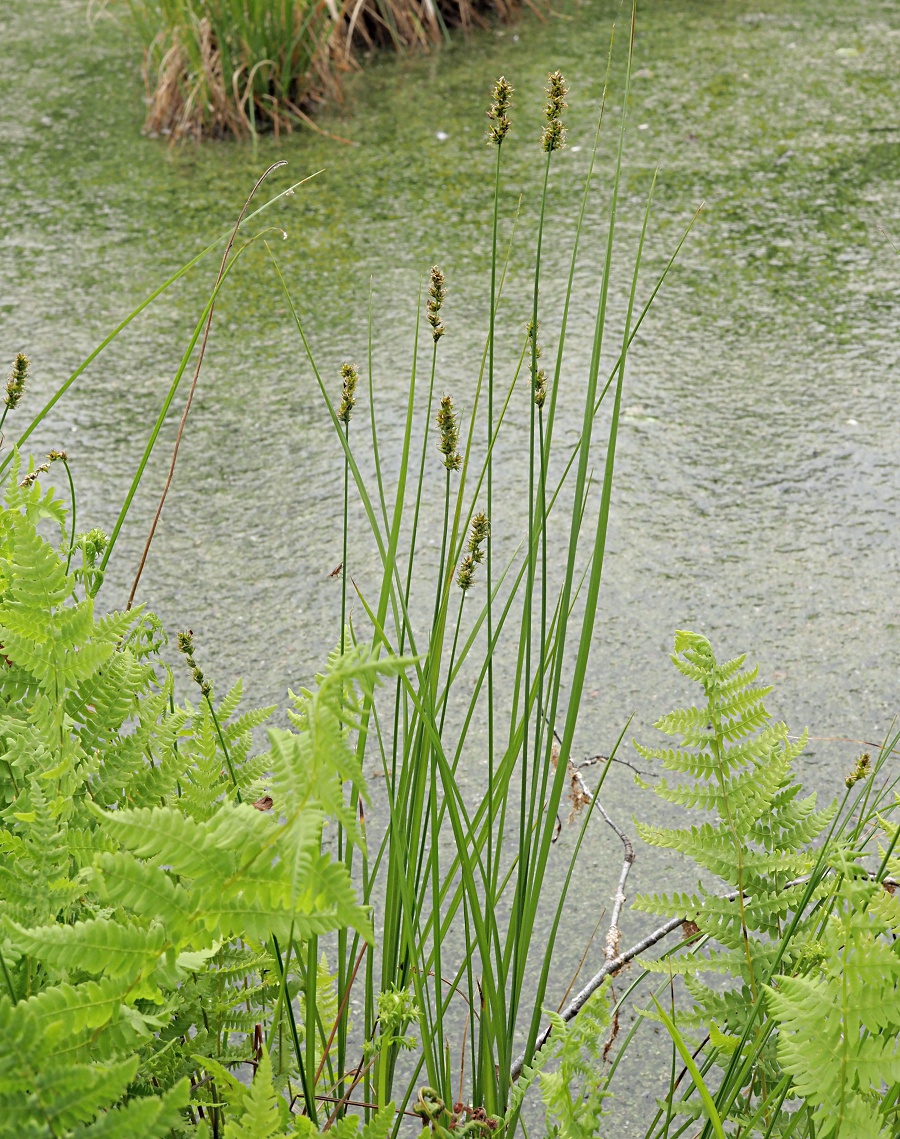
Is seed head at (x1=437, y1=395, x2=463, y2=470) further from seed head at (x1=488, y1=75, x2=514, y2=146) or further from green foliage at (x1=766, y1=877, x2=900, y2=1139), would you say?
green foliage at (x1=766, y1=877, x2=900, y2=1139)

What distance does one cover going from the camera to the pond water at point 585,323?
1.38m

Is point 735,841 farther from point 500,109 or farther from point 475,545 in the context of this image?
point 500,109

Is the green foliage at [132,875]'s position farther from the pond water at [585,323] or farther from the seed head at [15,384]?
the pond water at [585,323]

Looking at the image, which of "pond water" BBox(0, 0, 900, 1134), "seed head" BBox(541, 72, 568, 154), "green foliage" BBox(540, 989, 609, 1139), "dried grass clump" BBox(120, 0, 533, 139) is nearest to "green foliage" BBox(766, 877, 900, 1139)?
"green foliage" BBox(540, 989, 609, 1139)

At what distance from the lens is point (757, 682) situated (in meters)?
1.27

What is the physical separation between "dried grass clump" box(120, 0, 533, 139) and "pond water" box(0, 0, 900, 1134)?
9 centimetres

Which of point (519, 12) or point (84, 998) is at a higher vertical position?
point (519, 12)

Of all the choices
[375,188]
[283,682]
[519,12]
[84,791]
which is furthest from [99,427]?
[519,12]

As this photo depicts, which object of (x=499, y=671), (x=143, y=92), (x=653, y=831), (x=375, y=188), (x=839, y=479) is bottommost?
(x=499, y=671)

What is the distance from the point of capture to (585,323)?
1975 mm

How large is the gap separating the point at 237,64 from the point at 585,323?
1240mm

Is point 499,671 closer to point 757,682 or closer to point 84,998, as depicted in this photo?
point 757,682

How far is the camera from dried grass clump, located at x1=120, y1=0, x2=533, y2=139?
2.60 metres

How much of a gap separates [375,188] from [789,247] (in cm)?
85
